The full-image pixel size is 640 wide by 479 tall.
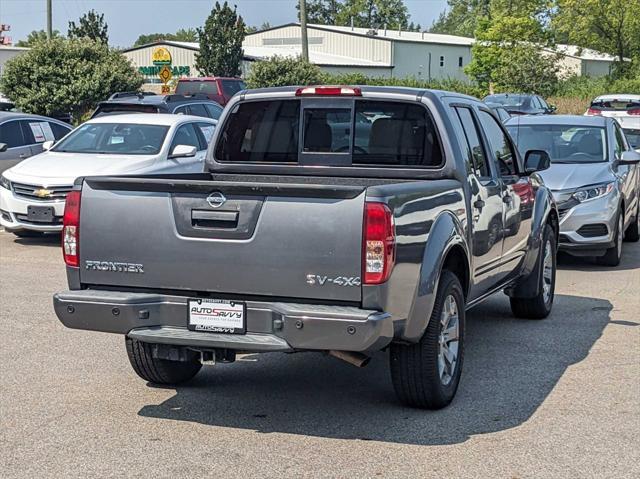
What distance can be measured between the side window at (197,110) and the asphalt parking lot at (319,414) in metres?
12.6

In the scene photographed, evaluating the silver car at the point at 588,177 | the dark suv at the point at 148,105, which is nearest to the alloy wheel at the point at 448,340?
the silver car at the point at 588,177

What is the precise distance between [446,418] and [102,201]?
92.6 inches

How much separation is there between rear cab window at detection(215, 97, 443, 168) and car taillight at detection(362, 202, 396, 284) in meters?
1.68

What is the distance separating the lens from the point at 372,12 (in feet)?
446

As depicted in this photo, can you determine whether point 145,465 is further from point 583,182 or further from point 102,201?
point 583,182

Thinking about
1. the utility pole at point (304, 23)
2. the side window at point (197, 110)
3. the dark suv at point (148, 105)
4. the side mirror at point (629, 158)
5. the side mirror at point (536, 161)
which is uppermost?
the utility pole at point (304, 23)

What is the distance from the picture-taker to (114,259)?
619cm

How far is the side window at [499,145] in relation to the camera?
8.30 meters

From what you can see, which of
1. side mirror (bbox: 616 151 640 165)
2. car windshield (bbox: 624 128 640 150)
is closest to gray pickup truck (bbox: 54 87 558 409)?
side mirror (bbox: 616 151 640 165)

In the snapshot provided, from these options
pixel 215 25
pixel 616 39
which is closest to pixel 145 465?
pixel 215 25

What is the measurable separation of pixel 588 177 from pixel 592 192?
0.86ft

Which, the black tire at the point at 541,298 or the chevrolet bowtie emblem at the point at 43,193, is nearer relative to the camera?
the black tire at the point at 541,298

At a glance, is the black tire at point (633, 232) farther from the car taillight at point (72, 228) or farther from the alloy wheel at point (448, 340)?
the car taillight at point (72, 228)

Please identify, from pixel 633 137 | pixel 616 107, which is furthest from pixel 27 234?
pixel 616 107
